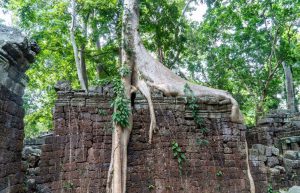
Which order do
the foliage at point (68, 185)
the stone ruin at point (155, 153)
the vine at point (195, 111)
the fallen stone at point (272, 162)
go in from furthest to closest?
the fallen stone at point (272, 162) < the vine at point (195, 111) < the stone ruin at point (155, 153) < the foliage at point (68, 185)

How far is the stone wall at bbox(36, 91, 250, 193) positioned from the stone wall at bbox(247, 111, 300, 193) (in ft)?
1.75

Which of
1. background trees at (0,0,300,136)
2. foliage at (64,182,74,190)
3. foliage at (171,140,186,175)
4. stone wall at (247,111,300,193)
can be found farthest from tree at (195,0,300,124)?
foliage at (64,182,74,190)

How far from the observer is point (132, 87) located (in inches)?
227

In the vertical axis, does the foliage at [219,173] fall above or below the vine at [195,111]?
below

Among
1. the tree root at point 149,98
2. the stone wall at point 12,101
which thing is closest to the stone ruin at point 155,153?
the tree root at point 149,98

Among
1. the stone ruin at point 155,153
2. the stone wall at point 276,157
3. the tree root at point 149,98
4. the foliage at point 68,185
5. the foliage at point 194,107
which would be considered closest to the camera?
the foliage at point 68,185

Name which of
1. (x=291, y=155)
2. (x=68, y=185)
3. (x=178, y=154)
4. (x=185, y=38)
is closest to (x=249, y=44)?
(x=185, y=38)

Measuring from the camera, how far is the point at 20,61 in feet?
11.4

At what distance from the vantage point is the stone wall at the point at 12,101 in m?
3.20

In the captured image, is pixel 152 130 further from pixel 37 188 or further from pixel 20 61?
pixel 20 61

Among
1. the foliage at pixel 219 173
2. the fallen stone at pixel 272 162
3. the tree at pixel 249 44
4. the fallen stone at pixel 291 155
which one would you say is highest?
the tree at pixel 249 44

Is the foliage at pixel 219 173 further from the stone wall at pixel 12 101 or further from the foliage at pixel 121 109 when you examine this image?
the stone wall at pixel 12 101

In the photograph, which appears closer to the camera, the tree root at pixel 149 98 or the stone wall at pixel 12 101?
the stone wall at pixel 12 101

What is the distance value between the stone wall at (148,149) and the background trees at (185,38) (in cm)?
453
